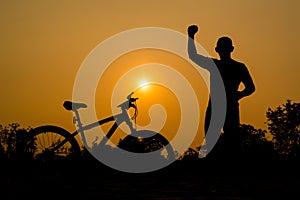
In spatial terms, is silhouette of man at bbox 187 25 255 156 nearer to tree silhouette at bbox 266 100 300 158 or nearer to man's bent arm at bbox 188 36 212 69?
man's bent arm at bbox 188 36 212 69

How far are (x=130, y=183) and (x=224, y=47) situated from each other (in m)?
3.68

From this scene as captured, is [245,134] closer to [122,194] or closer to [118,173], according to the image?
[122,194]

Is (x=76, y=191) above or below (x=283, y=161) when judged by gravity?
below

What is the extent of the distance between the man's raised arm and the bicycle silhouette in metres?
2.97

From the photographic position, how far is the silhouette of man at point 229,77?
31.8 ft

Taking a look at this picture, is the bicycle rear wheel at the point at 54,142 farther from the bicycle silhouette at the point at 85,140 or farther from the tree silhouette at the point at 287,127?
the tree silhouette at the point at 287,127

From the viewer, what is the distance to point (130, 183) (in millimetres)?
12375

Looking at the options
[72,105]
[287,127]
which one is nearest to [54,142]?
[72,105]

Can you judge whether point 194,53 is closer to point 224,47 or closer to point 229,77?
point 224,47

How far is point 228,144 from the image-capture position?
998 centimetres

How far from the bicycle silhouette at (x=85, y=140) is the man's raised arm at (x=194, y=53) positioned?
2970mm

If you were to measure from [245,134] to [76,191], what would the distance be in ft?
8.93

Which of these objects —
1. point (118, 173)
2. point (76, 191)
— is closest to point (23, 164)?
point (76, 191)

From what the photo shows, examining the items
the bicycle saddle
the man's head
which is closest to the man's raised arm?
the man's head
